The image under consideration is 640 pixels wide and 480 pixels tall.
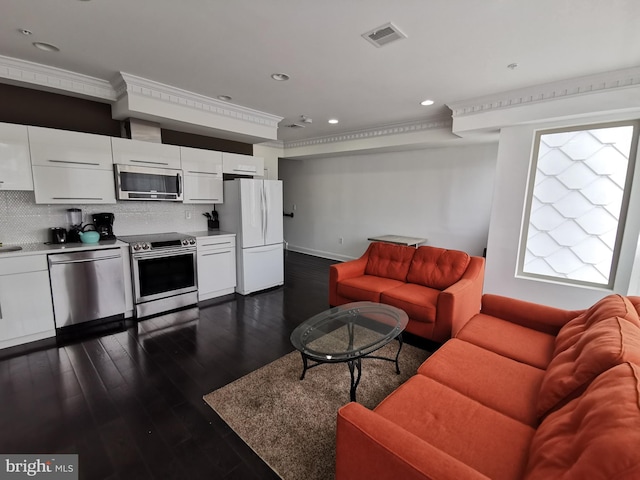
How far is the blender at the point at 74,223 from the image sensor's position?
3366 mm

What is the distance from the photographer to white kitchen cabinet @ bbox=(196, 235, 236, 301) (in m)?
4.02

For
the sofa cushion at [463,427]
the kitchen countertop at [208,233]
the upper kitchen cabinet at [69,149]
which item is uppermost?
the upper kitchen cabinet at [69,149]

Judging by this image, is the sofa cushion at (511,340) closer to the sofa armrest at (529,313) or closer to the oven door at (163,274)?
the sofa armrest at (529,313)

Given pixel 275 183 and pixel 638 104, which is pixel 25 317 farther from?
pixel 638 104

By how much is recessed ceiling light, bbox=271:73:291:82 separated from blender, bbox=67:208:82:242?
9.05 ft

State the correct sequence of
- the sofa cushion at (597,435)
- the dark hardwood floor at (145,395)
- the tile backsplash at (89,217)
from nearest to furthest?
1. the sofa cushion at (597,435)
2. the dark hardwood floor at (145,395)
3. the tile backsplash at (89,217)

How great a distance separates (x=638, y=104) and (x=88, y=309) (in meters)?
6.02

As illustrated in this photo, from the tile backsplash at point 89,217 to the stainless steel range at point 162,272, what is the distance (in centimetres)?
22

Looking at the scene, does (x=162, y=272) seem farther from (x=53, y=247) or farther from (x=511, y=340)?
(x=511, y=340)

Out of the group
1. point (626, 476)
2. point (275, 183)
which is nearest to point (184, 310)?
point (275, 183)

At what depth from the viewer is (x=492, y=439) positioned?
1.24m

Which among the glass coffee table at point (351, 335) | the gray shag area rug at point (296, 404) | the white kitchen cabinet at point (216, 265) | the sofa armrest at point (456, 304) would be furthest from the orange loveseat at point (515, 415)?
the white kitchen cabinet at point (216, 265)

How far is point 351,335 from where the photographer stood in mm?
2352

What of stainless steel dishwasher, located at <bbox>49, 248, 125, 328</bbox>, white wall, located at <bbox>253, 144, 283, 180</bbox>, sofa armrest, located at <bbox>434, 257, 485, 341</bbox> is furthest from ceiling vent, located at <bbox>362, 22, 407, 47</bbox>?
white wall, located at <bbox>253, 144, 283, 180</bbox>
